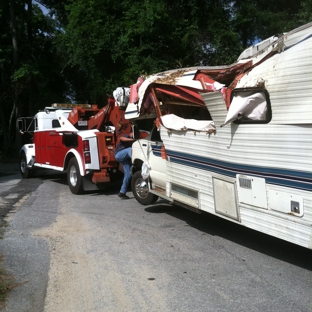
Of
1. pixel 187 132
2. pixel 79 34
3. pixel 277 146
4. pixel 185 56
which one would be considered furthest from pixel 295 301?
pixel 79 34

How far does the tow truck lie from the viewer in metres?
10.6

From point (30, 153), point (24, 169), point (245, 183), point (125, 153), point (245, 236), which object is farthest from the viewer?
point (24, 169)

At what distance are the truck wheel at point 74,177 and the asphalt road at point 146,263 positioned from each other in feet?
5.81

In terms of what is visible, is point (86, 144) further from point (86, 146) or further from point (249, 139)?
point (249, 139)

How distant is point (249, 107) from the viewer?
18.5 ft

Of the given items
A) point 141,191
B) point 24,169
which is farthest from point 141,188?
point 24,169

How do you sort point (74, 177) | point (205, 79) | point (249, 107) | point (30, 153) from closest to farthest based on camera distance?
point (249, 107)
point (205, 79)
point (74, 177)
point (30, 153)

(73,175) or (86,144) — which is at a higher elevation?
(86,144)

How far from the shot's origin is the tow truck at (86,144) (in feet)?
34.9

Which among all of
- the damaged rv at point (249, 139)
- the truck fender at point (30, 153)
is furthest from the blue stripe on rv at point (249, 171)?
the truck fender at point (30, 153)

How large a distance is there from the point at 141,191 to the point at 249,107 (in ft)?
14.2

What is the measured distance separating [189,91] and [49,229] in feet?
11.0

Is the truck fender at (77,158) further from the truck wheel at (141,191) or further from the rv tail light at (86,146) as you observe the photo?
the truck wheel at (141,191)

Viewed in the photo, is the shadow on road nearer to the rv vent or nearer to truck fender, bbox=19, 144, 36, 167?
the rv vent
